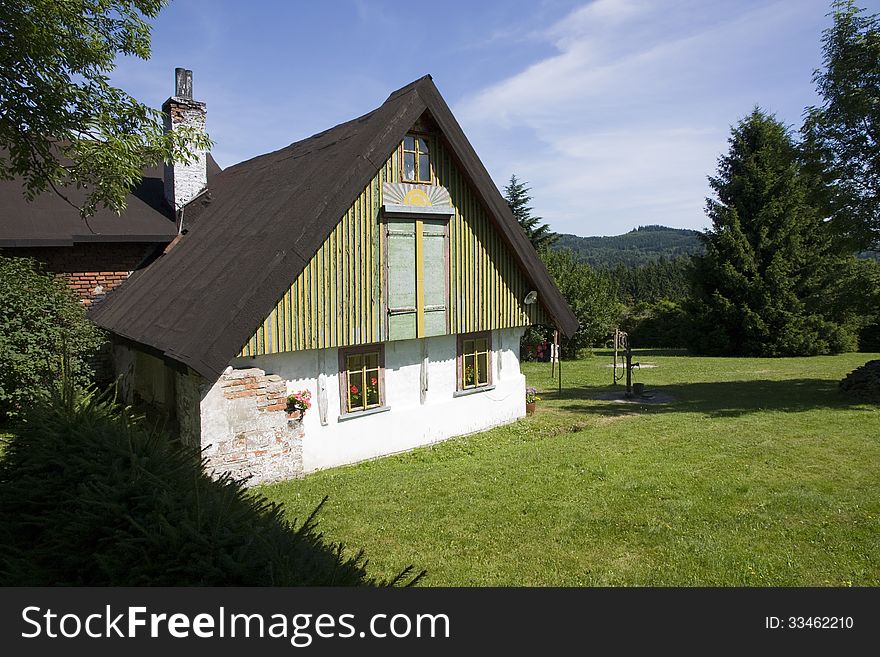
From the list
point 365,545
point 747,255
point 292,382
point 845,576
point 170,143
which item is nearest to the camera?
point 845,576

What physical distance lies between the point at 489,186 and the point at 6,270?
975 cm

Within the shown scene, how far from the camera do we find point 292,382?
→ 1052 centimetres

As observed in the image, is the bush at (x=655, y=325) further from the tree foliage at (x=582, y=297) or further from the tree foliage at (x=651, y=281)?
the tree foliage at (x=651, y=281)

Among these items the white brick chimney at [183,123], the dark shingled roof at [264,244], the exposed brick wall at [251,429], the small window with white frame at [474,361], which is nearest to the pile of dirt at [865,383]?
the dark shingled roof at [264,244]

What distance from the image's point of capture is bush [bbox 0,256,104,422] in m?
11.3

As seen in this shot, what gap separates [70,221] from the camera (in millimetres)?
13898

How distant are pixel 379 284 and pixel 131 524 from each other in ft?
25.5

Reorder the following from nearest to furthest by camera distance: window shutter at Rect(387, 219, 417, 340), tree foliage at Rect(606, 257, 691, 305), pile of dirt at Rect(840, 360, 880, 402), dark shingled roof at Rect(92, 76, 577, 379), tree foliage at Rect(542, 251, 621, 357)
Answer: dark shingled roof at Rect(92, 76, 577, 379)
window shutter at Rect(387, 219, 417, 340)
pile of dirt at Rect(840, 360, 880, 402)
tree foliage at Rect(542, 251, 621, 357)
tree foliage at Rect(606, 257, 691, 305)

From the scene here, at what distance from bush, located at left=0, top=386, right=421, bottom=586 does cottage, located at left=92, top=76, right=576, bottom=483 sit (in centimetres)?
380

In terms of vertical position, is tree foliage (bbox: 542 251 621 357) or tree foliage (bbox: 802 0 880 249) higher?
tree foliage (bbox: 802 0 880 249)

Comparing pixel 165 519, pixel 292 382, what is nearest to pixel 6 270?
pixel 292 382

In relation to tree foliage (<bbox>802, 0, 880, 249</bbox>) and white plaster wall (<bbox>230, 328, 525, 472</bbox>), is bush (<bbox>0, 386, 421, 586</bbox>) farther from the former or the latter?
tree foliage (<bbox>802, 0, 880, 249</bbox>)

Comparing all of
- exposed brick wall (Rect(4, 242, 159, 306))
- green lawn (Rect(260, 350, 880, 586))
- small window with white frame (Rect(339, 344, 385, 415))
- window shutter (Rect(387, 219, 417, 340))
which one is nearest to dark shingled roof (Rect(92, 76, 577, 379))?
exposed brick wall (Rect(4, 242, 159, 306))
